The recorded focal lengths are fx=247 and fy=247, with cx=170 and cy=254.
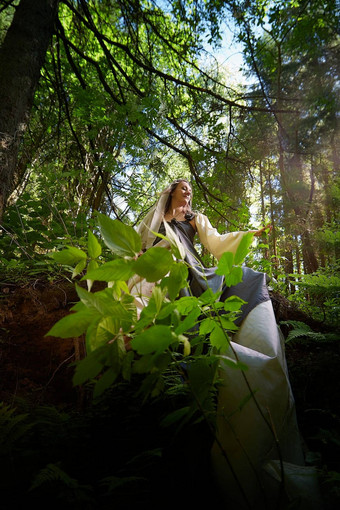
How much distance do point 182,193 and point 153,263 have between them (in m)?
2.82

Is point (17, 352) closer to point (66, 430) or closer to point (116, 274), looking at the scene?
point (66, 430)

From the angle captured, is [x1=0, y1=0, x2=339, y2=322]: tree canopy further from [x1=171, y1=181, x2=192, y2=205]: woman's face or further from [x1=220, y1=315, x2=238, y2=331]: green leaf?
Answer: [x1=220, y1=315, x2=238, y2=331]: green leaf

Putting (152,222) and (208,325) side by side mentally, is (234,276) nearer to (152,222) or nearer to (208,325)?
(208,325)

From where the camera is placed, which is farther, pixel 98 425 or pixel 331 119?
pixel 331 119

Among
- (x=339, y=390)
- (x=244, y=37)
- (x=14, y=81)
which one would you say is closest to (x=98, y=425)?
(x=339, y=390)

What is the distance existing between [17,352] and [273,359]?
97.4 inches

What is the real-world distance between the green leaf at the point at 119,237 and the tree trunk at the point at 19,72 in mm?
1480

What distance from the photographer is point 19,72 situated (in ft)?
6.21

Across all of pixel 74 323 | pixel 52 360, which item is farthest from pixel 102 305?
pixel 52 360

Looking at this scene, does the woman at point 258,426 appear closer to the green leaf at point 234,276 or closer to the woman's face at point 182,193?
the green leaf at point 234,276

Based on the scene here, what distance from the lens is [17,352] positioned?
254 cm

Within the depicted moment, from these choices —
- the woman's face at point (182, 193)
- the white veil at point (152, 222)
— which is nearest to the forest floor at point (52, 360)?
the white veil at point (152, 222)

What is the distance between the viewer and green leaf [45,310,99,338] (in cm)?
56

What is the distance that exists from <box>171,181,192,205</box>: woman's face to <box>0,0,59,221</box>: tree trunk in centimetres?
186
